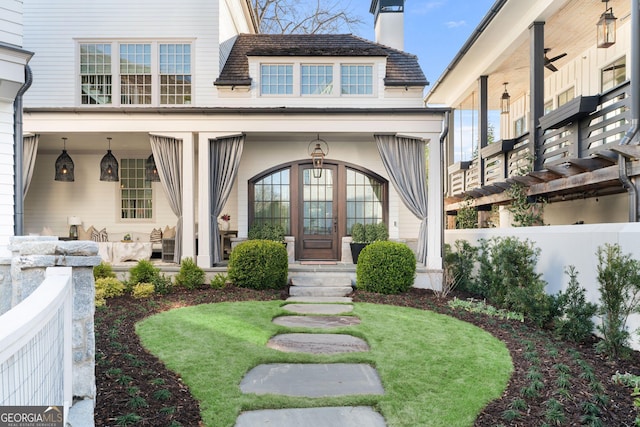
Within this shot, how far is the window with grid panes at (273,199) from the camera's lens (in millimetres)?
11594

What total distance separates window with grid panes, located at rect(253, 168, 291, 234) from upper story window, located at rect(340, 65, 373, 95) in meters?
2.67

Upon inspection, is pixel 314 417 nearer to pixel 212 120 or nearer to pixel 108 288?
pixel 108 288

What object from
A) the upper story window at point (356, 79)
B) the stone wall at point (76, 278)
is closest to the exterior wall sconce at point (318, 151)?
the upper story window at point (356, 79)

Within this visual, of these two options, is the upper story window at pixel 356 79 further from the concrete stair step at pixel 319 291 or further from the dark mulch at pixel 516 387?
the dark mulch at pixel 516 387

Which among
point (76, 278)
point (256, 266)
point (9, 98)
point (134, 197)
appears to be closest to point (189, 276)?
point (256, 266)

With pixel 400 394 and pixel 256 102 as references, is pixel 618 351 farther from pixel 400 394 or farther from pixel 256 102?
pixel 256 102

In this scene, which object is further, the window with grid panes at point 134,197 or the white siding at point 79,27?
the window with grid panes at point 134,197

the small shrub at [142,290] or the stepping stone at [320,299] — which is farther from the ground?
the small shrub at [142,290]

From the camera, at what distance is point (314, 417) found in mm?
3326

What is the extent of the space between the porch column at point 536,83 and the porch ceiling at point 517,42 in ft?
1.00

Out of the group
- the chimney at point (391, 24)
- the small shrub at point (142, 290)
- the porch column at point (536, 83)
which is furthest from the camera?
the chimney at point (391, 24)

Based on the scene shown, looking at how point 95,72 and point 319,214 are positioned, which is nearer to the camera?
point 95,72

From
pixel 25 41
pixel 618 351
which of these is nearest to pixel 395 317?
pixel 618 351

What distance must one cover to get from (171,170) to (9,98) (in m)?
3.73
